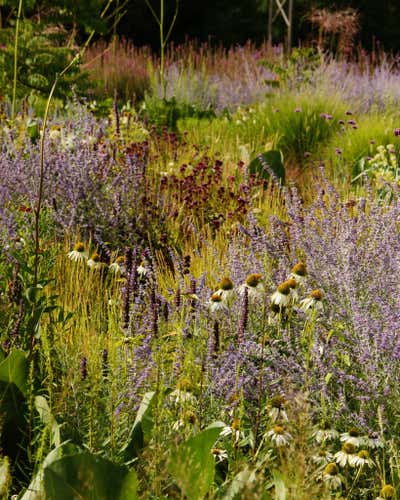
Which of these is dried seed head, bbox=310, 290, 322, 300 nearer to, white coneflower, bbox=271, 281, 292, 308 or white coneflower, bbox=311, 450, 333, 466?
white coneflower, bbox=271, 281, 292, 308

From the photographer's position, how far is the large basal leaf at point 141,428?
1.96 m

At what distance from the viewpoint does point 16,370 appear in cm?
214

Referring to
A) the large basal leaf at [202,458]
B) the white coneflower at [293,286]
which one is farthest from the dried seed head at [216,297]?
the large basal leaf at [202,458]

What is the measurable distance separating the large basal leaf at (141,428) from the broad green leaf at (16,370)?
39cm

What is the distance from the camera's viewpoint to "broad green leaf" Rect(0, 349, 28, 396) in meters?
2.11

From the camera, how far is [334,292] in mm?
2816

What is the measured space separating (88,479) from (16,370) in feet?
2.01

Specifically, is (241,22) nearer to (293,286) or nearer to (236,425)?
(293,286)

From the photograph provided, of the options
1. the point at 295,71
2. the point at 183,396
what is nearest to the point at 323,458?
the point at 183,396

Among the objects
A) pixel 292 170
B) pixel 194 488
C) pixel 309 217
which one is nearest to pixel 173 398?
pixel 194 488

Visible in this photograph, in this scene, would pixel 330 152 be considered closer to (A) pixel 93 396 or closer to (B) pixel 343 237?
(B) pixel 343 237

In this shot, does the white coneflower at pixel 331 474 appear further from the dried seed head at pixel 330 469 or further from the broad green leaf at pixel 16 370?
the broad green leaf at pixel 16 370

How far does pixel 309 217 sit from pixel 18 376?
1522mm

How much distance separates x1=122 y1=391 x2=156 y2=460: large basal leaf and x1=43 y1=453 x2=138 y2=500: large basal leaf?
0.25 m
